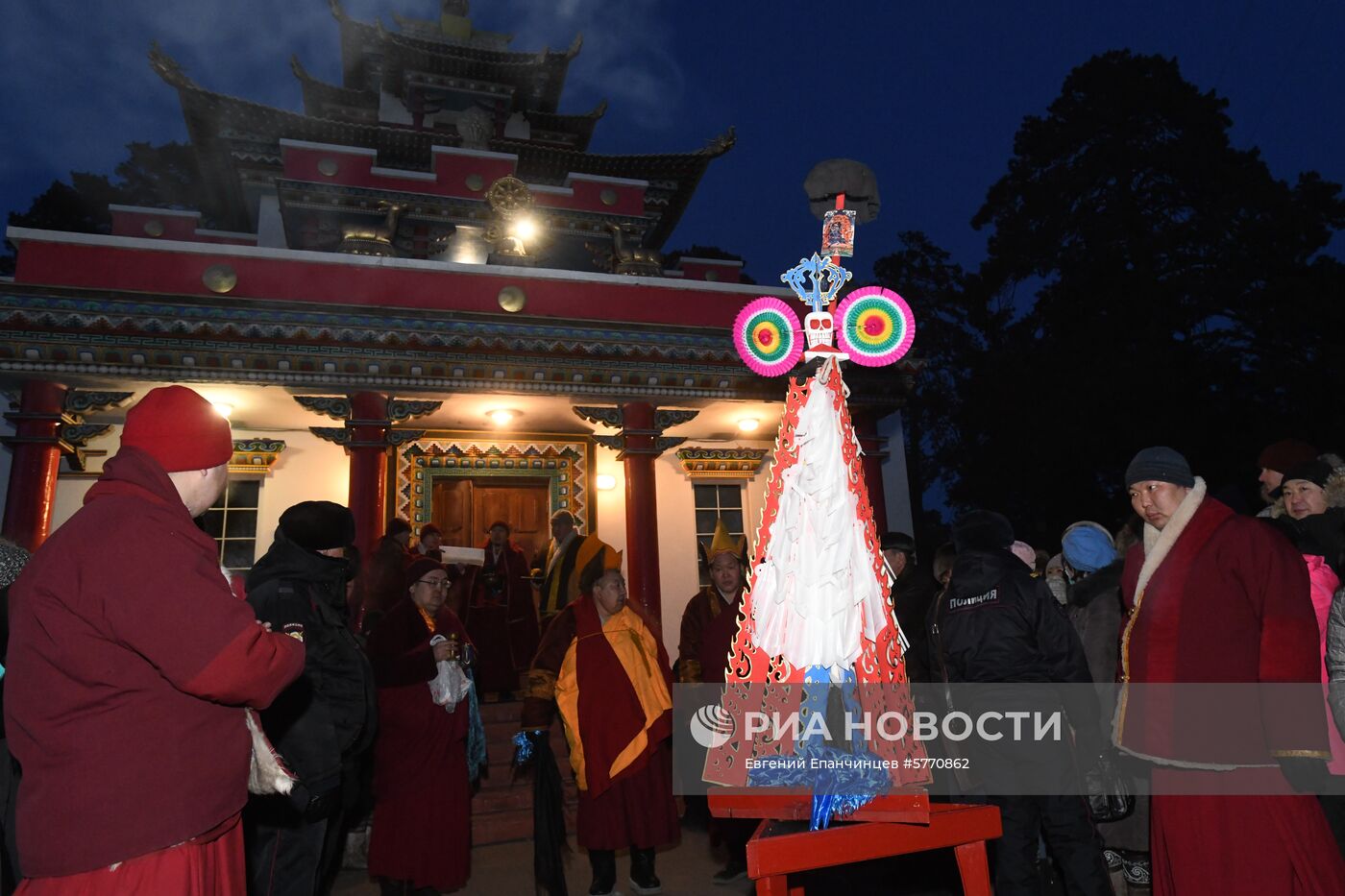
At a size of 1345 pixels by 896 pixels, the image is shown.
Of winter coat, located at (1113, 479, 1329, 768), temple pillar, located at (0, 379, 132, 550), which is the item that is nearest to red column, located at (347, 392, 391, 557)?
temple pillar, located at (0, 379, 132, 550)

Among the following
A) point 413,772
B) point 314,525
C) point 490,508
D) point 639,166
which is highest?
point 639,166

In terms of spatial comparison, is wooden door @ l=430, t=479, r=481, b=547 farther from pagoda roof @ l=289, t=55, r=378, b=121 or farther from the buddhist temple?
pagoda roof @ l=289, t=55, r=378, b=121

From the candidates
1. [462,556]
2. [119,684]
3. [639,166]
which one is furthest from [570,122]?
[119,684]

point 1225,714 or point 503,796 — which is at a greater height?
point 1225,714

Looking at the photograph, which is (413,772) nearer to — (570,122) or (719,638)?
(719,638)

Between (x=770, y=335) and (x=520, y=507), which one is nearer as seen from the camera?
(x=770, y=335)

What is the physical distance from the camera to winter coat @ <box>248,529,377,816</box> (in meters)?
3.06

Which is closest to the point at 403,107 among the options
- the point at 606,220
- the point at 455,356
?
the point at 606,220

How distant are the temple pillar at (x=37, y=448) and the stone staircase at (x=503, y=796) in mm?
5027

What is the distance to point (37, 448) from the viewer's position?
339 inches

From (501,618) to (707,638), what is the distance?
161 inches

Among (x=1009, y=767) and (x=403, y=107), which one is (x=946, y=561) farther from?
(x=403, y=107)

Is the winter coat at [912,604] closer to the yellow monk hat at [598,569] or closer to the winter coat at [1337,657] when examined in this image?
the yellow monk hat at [598,569]

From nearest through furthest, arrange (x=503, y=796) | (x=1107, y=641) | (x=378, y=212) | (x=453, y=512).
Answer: (x=1107, y=641) < (x=503, y=796) < (x=453, y=512) < (x=378, y=212)
